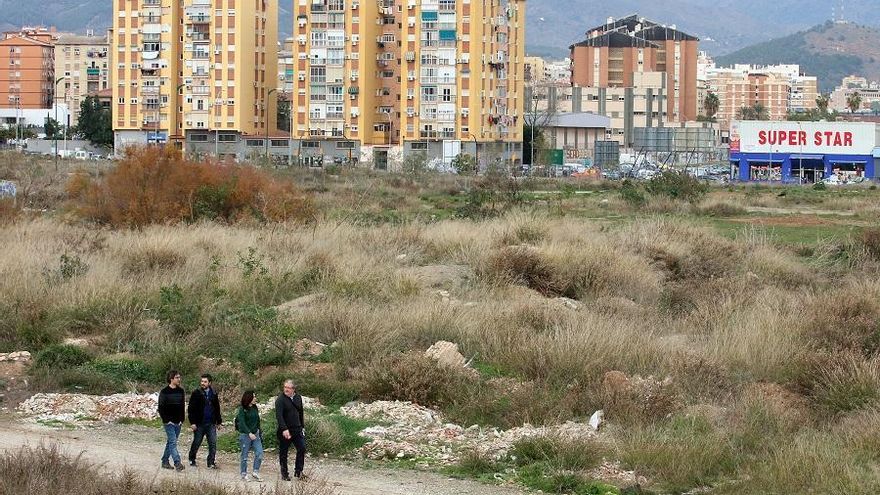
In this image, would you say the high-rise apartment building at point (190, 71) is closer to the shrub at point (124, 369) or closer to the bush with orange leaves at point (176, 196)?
the bush with orange leaves at point (176, 196)

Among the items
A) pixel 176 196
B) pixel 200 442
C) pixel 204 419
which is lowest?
pixel 200 442

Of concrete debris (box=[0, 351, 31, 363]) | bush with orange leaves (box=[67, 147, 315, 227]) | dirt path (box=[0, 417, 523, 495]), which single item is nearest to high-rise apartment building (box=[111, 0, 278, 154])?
bush with orange leaves (box=[67, 147, 315, 227])

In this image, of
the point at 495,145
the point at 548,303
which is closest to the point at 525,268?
the point at 548,303

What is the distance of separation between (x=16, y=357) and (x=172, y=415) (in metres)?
6.20

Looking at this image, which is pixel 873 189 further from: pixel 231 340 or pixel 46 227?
pixel 231 340

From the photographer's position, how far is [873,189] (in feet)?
267

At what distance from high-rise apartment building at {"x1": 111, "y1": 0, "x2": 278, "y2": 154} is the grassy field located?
77.3 metres

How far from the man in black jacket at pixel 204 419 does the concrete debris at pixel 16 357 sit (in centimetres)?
611

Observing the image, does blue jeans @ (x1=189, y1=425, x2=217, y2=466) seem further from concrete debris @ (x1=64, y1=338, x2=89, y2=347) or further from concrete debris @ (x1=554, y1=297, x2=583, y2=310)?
concrete debris @ (x1=554, y1=297, x2=583, y2=310)

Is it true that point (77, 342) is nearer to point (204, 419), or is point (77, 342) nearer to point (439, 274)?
point (204, 419)

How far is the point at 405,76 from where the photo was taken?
108m

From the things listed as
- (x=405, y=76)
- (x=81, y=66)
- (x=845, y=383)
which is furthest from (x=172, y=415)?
(x=81, y=66)

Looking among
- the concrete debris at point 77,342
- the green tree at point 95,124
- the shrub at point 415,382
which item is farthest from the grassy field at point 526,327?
the green tree at point 95,124

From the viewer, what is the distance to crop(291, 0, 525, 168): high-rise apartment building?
106 m
